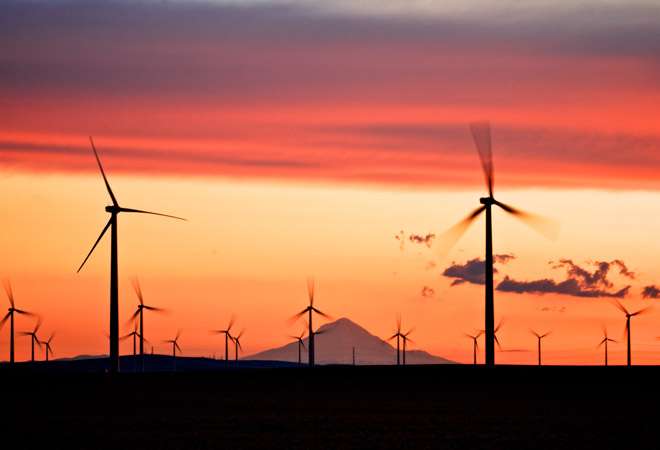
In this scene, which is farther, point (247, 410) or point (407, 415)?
point (247, 410)

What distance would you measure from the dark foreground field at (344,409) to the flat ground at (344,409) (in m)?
0.09

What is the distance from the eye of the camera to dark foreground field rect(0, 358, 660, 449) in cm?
6969

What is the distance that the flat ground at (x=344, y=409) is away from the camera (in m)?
69.7

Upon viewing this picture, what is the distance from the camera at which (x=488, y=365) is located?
122 metres

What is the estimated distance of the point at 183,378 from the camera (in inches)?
5768

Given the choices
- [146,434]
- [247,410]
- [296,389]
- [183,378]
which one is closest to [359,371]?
[183,378]

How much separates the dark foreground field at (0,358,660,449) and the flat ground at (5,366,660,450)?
87 millimetres

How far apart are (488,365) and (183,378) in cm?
3649

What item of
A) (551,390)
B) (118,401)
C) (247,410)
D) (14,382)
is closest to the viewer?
(247,410)

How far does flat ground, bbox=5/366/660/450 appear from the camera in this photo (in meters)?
69.7

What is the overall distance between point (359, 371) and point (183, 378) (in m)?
18.2

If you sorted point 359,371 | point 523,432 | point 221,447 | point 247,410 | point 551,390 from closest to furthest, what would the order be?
1. point 221,447
2. point 523,432
3. point 247,410
4. point 551,390
5. point 359,371

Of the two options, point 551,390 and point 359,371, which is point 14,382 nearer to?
point 359,371

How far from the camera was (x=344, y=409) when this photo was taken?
310ft
